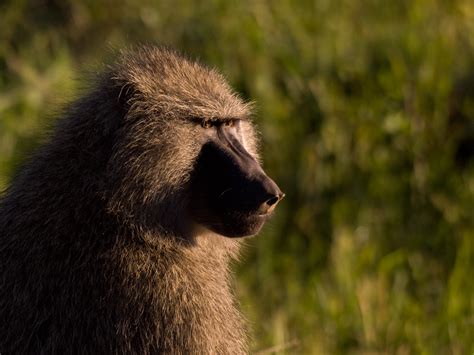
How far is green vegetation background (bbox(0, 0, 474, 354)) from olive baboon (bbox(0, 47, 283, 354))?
69.9 inches

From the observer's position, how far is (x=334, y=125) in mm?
6250

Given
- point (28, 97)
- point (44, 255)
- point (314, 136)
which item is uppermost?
point (44, 255)

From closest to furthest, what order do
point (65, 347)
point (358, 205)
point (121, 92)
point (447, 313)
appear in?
point (65, 347) → point (121, 92) → point (447, 313) → point (358, 205)

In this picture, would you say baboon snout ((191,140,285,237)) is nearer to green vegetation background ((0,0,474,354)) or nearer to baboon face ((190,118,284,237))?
baboon face ((190,118,284,237))

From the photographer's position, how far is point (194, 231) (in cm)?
362

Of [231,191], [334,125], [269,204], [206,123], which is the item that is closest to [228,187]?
[231,191]

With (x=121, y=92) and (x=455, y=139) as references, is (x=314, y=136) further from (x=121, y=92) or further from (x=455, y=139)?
(x=121, y=92)

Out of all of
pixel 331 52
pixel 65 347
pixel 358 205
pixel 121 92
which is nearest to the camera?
pixel 65 347

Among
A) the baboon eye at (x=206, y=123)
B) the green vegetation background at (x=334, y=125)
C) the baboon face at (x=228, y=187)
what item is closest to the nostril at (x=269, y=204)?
the baboon face at (x=228, y=187)

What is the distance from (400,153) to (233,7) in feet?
4.75

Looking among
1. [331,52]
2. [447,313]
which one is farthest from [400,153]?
[447,313]

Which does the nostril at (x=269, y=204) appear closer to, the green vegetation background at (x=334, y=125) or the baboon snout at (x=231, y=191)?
the baboon snout at (x=231, y=191)

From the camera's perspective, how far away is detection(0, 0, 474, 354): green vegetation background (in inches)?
226

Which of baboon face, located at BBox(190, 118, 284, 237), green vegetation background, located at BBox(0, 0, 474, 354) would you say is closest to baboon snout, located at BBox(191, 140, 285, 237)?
baboon face, located at BBox(190, 118, 284, 237)
